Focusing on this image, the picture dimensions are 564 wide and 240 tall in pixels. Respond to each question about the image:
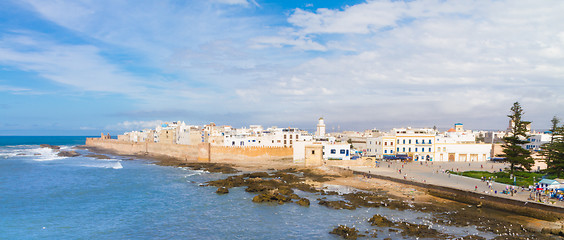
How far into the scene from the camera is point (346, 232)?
2150 cm

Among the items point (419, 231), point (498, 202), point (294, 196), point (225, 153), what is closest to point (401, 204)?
point (419, 231)

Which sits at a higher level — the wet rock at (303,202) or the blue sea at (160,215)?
the wet rock at (303,202)

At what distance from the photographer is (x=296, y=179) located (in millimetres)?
42875

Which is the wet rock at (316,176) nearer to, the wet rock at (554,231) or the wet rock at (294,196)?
the wet rock at (294,196)

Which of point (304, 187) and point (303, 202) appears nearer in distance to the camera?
point (303, 202)

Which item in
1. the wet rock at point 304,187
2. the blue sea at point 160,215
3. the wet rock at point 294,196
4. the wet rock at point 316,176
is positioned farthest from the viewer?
the wet rock at point 316,176

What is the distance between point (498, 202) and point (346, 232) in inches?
556

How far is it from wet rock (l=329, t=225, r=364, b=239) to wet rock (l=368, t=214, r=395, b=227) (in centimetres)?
239

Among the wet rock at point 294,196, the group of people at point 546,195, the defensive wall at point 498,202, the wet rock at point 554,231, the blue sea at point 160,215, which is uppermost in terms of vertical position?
the group of people at point 546,195

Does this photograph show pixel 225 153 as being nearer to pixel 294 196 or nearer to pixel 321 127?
pixel 321 127

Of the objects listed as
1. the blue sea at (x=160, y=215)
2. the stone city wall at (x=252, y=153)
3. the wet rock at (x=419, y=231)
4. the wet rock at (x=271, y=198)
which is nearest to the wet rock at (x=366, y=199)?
the blue sea at (x=160, y=215)

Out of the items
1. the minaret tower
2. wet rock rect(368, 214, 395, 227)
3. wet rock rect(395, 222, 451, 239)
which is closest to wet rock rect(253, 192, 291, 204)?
wet rock rect(368, 214, 395, 227)

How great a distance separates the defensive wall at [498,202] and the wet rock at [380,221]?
9990mm

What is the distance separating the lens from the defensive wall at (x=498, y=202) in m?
23.5
